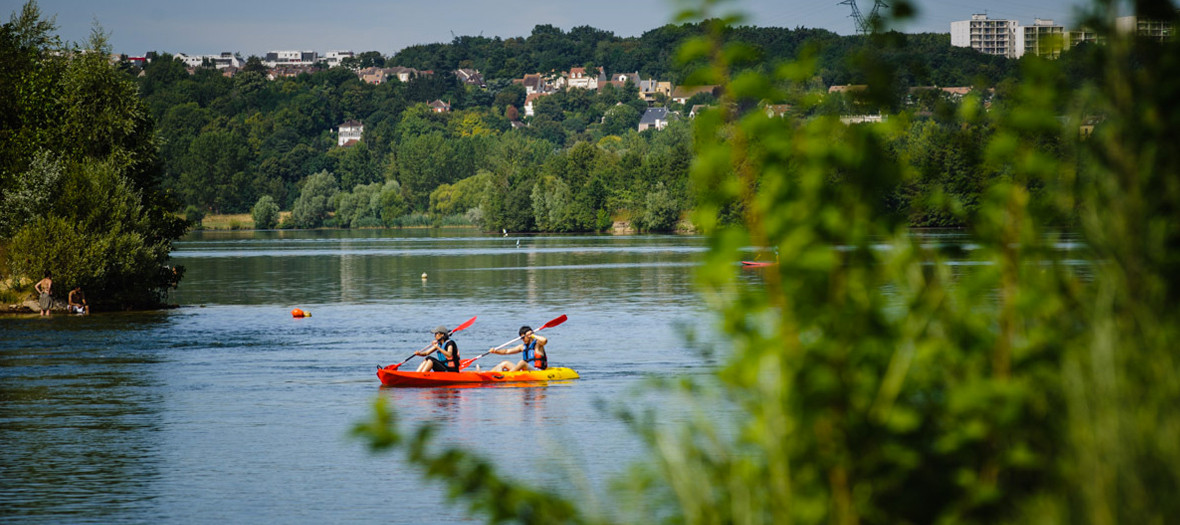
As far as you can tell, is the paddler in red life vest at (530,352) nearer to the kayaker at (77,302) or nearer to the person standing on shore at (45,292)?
the person standing on shore at (45,292)

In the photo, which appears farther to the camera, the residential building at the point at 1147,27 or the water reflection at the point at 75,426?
the water reflection at the point at 75,426

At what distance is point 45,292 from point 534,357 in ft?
68.9

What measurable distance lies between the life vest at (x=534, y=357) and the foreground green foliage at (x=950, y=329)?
2245 cm

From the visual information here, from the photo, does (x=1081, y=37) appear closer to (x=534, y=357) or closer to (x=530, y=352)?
(x=534, y=357)

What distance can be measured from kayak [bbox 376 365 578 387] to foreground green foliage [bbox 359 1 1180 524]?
21.8m

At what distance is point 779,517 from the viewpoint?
5363 mm

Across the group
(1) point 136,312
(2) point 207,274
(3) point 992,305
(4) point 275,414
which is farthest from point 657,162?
(3) point 992,305

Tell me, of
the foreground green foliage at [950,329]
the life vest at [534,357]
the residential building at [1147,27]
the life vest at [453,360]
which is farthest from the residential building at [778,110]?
the life vest at [534,357]

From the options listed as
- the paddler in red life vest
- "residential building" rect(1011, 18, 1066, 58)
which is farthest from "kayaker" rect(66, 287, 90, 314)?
"residential building" rect(1011, 18, 1066, 58)

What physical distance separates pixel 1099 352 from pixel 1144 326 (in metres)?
0.46

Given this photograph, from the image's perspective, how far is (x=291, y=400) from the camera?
25.9 meters

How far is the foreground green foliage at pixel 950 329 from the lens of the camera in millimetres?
4988

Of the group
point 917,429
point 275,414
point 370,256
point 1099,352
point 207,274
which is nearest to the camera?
point 1099,352

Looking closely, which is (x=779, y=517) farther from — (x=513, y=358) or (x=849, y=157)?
(x=513, y=358)
